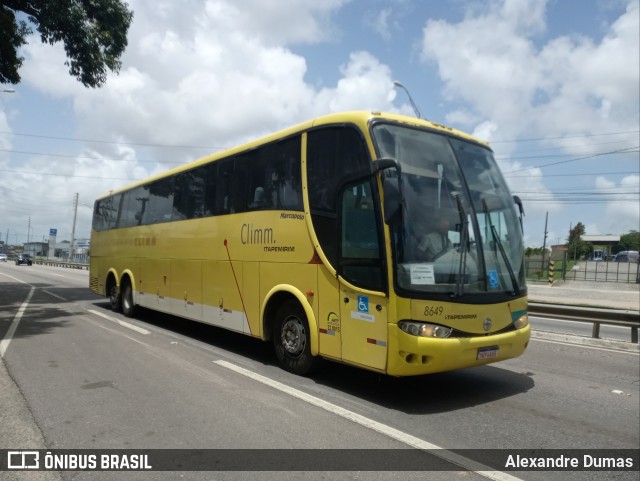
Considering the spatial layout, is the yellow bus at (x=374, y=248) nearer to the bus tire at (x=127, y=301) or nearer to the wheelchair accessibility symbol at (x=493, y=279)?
the wheelchair accessibility symbol at (x=493, y=279)

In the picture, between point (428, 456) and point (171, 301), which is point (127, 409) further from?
point (171, 301)

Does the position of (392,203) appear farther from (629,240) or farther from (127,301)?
(629,240)

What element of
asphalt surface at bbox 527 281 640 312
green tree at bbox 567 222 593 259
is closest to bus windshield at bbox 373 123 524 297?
asphalt surface at bbox 527 281 640 312

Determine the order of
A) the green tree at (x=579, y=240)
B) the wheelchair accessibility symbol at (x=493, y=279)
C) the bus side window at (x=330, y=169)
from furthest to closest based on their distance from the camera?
the green tree at (x=579, y=240) → the bus side window at (x=330, y=169) → the wheelchair accessibility symbol at (x=493, y=279)

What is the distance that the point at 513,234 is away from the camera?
614 centimetres

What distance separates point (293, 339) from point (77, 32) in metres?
13.9

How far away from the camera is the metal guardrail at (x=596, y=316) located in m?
9.96

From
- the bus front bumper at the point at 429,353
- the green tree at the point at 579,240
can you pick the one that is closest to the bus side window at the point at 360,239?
the bus front bumper at the point at 429,353

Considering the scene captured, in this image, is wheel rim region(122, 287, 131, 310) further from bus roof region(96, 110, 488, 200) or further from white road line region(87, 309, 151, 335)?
bus roof region(96, 110, 488, 200)

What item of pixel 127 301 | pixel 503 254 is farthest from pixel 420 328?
pixel 127 301

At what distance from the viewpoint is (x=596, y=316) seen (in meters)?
10.8

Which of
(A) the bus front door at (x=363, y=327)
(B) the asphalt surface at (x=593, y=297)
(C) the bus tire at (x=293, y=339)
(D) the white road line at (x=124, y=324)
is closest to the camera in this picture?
(A) the bus front door at (x=363, y=327)

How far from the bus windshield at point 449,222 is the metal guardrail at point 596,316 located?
5462 millimetres

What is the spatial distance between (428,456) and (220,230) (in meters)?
5.42
